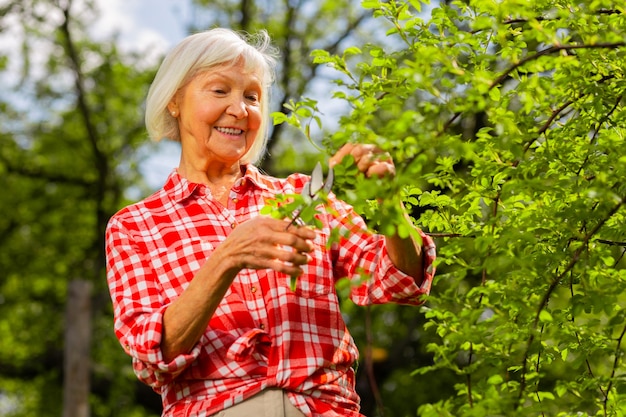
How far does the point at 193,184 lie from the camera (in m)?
2.61

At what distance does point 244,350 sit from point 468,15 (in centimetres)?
99

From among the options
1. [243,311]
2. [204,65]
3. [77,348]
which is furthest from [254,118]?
[77,348]

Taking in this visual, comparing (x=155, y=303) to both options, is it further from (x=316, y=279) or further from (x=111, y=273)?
(x=316, y=279)

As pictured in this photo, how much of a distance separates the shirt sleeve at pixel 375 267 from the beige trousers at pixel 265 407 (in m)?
0.29

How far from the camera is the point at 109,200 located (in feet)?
49.6

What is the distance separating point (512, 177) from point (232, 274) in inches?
25.6

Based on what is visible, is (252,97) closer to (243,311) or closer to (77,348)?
(243,311)

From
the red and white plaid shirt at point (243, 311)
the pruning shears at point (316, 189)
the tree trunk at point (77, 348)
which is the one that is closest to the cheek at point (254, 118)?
the red and white plaid shirt at point (243, 311)

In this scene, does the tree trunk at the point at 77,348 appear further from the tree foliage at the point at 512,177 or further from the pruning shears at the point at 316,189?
the pruning shears at the point at 316,189

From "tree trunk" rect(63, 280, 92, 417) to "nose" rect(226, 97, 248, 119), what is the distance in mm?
9307

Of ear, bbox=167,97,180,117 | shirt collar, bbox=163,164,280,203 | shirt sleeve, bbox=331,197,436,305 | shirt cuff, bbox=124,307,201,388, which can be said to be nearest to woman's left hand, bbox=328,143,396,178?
shirt sleeve, bbox=331,197,436,305

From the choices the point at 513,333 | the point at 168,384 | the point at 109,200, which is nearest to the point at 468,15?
the point at 513,333

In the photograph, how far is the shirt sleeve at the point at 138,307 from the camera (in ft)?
7.28

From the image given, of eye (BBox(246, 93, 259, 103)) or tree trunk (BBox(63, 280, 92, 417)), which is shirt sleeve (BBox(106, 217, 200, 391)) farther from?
tree trunk (BBox(63, 280, 92, 417))
